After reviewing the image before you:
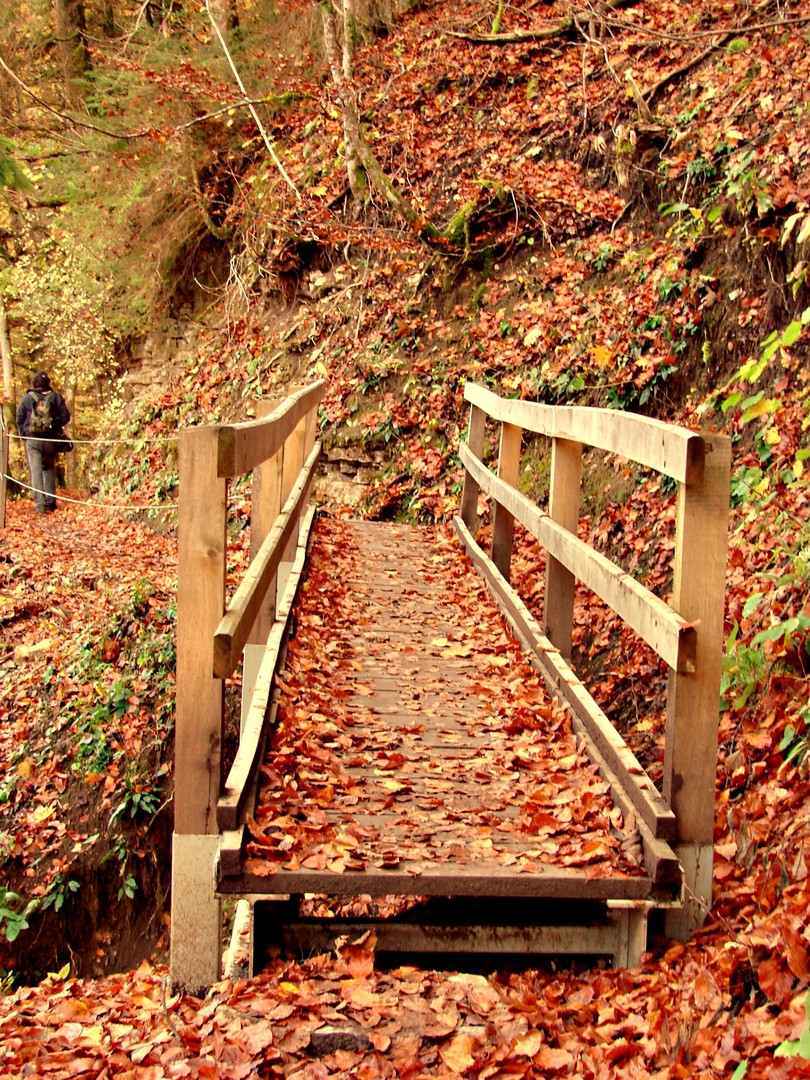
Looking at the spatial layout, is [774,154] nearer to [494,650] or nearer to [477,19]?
[494,650]

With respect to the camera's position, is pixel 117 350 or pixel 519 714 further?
pixel 117 350

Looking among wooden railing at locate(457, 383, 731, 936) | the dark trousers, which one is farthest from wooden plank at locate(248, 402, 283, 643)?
the dark trousers

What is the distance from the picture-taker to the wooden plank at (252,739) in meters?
3.43

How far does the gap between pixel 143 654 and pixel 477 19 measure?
10586 mm

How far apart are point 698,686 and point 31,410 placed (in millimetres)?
14356

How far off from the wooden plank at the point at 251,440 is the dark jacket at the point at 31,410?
11.2m

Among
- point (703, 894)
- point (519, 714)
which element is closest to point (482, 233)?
point (519, 714)

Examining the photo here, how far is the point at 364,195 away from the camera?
1373cm

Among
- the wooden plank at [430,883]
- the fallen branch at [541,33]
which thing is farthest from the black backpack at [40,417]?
the wooden plank at [430,883]

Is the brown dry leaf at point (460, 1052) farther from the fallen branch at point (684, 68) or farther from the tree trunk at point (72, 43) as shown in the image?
the tree trunk at point (72, 43)

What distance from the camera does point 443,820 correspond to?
3.85 metres

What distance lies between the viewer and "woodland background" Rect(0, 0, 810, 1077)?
3.18 metres

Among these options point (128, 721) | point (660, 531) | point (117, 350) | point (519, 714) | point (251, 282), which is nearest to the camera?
point (519, 714)

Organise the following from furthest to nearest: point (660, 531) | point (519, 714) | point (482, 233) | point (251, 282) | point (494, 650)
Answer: point (251, 282), point (482, 233), point (660, 531), point (494, 650), point (519, 714)
